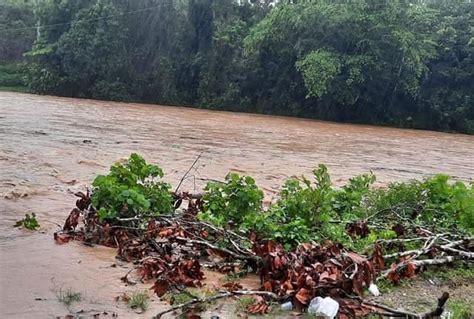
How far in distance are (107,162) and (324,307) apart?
7220 millimetres

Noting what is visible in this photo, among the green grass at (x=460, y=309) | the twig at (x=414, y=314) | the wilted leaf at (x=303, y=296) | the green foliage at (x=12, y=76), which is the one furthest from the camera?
the green foliage at (x=12, y=76)

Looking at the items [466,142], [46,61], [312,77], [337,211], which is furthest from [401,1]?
[337,211]

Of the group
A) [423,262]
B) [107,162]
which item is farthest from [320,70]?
[423,262]

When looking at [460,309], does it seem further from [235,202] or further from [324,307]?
[235,202]

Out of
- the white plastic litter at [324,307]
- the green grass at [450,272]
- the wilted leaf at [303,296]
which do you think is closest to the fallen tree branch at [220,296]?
the wilted leaf at [303,296]

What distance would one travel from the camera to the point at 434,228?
4.95 meters

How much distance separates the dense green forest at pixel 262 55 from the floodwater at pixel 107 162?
4.22m

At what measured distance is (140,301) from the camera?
356cm

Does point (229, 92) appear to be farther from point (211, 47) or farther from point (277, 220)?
point (277, 220)

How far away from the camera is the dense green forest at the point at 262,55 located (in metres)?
24.5

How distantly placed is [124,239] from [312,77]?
20.4 meters

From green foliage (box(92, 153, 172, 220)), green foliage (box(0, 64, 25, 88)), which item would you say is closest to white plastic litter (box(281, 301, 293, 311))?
green foliage (box(92, 153, 172, 220))

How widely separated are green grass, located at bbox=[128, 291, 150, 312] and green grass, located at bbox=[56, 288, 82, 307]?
1.12ft

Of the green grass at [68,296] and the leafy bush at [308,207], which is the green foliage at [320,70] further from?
the green grass at [68,296]
